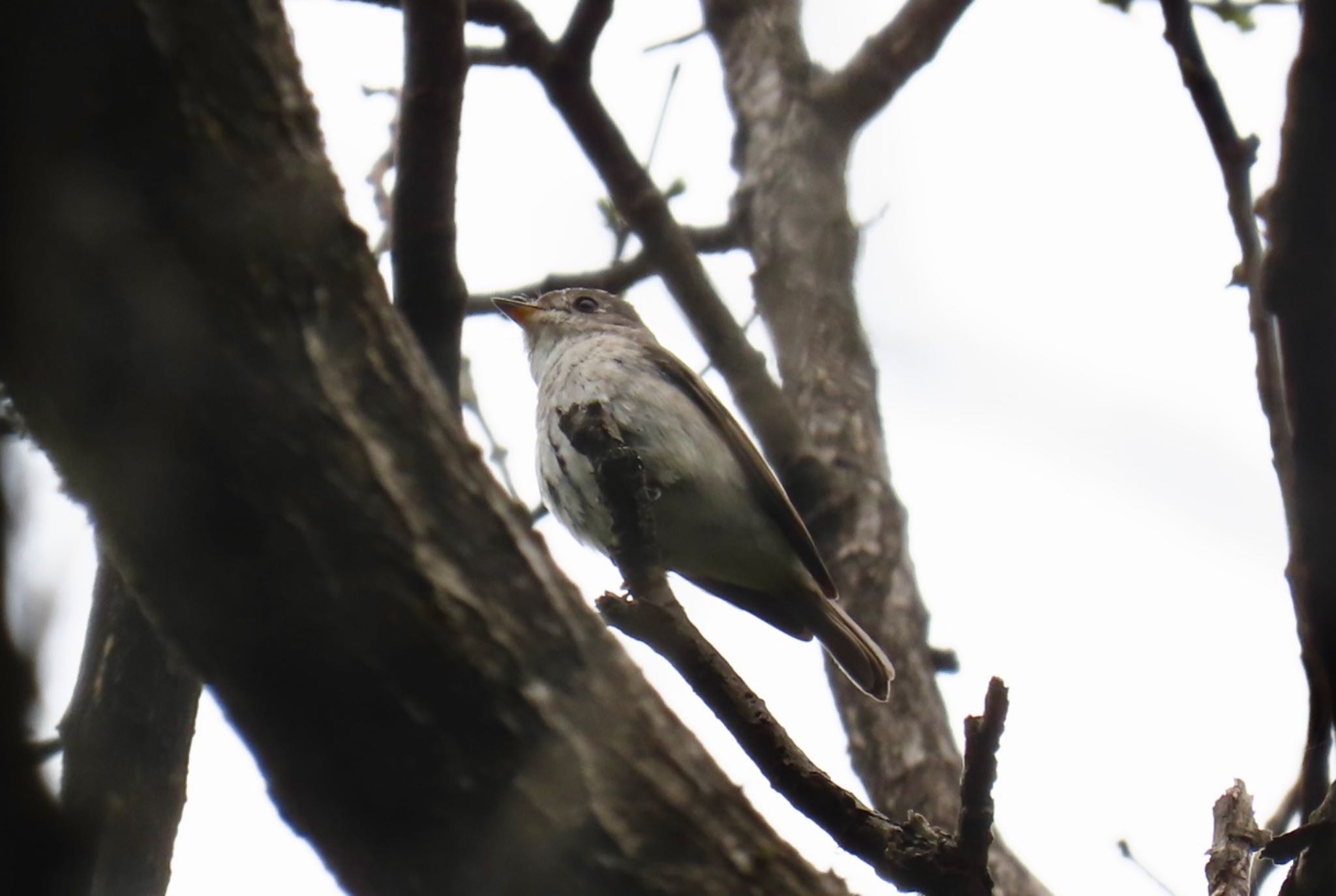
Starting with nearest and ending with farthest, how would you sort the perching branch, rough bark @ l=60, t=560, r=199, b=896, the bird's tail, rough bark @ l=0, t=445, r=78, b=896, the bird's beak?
rough bark @ l=0, t=445, r=78, b=896 < rough bark @ l=60, t=560, r=199, b=896 < the perching branch < the bird's tail < the bird's beak

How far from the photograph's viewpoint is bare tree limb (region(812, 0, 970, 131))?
18.7ft

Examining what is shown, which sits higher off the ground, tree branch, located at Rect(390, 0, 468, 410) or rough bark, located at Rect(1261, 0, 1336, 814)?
tree branch, located at Rect(390, 0, 468, 410)

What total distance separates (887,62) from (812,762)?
12.9 feet

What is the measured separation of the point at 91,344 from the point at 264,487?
21 cm

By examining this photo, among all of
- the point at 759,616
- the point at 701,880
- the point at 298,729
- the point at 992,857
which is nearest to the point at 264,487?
the point at 298,729

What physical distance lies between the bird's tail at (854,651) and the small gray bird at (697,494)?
1 centimetres

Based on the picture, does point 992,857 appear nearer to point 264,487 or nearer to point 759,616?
point 759,616

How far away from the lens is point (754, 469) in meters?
5.59

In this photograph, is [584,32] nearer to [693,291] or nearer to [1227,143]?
[693,291]

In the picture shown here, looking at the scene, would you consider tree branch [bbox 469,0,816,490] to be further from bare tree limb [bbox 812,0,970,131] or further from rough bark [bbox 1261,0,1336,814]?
rough bark [bbox 1261,0,1336,814]

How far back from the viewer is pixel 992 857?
12.8 feet

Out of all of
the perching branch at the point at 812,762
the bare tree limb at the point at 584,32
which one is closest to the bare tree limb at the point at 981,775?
the perching branch at the point at 812,762

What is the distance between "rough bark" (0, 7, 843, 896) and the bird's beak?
4.67 meters

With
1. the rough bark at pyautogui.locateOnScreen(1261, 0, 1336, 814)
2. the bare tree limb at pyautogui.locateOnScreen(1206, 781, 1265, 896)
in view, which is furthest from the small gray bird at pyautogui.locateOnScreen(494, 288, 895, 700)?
the rough bark at pyautogui.locateOnScreen(1261, 0, 1336, 814)
